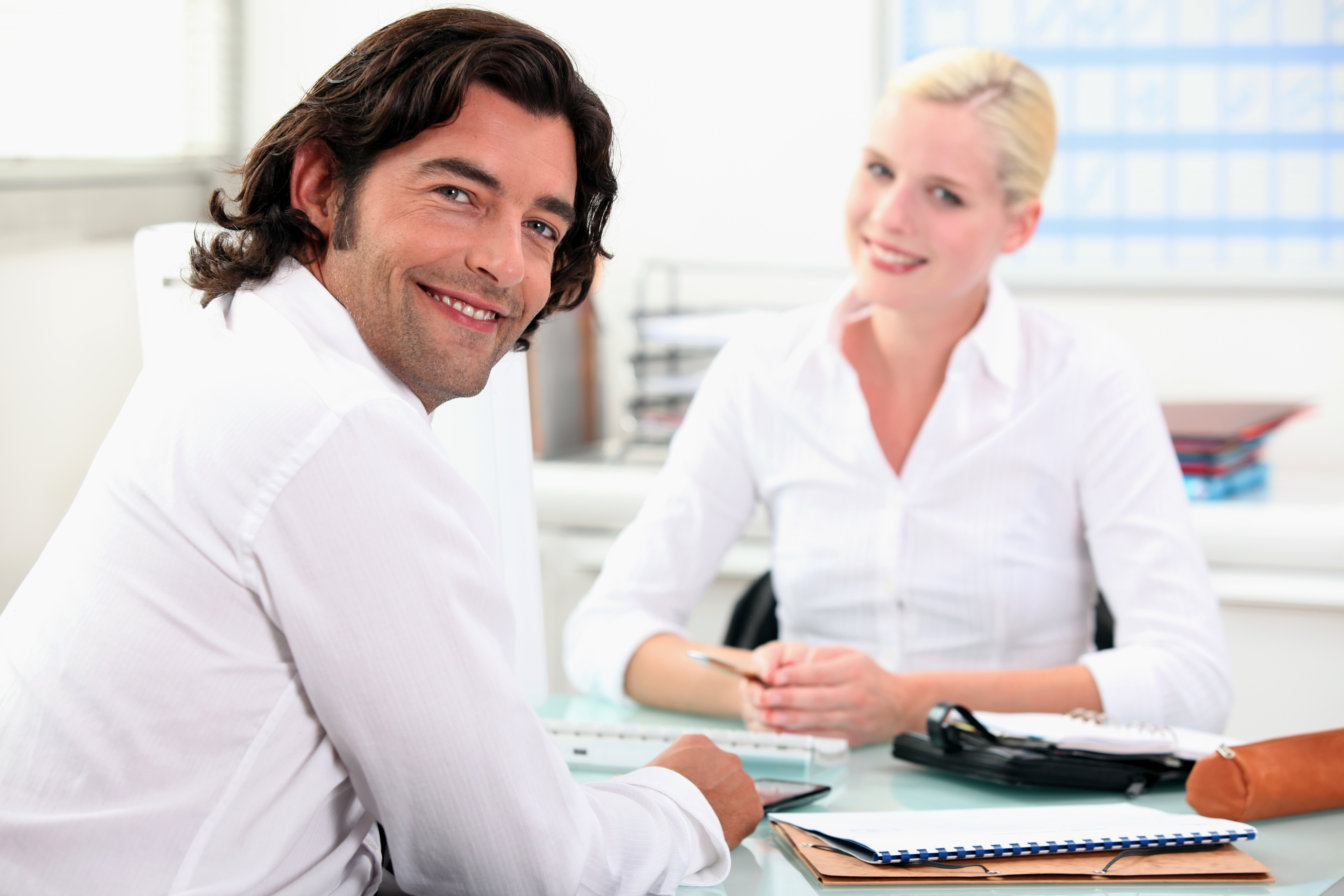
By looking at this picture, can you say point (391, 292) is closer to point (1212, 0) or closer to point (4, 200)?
point (4, 200)

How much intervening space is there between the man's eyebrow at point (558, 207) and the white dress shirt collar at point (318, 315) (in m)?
0.19

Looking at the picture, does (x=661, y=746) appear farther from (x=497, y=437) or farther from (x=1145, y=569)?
(x=1145, y=569)

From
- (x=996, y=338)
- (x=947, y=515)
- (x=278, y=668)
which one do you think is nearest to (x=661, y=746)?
(x=278, y=668)

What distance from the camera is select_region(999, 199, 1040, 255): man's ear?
5.65ft

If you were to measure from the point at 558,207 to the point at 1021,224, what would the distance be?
89 centimetres

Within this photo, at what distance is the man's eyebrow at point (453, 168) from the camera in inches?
38.5

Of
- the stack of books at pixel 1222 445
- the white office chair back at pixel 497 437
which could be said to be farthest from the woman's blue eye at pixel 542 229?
the stack of books at pixel 1222 445

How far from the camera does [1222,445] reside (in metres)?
2.31

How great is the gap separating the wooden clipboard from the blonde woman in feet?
1.65

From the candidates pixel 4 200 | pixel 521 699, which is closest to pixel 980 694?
pixel 521 699

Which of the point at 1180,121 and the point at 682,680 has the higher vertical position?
the point at 1180,121

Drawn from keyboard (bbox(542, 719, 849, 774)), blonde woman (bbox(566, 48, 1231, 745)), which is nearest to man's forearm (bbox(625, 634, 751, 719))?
blonde woman (bbox(566, 48, 1231, 745))

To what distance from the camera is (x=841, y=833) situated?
0.97 m

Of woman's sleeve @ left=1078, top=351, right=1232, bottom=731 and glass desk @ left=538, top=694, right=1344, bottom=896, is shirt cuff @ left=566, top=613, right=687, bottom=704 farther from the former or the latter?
woman's sleeve @ left=1078, top=351, right=1232, bottom=731
